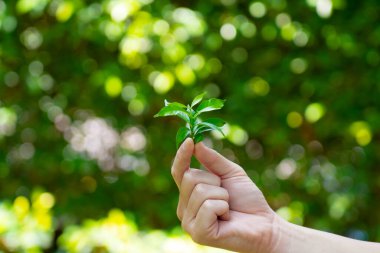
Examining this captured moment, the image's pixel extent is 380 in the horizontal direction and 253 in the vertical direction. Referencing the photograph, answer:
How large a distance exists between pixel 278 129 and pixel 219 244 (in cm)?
207

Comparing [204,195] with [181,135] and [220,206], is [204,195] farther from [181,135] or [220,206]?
[181,135]

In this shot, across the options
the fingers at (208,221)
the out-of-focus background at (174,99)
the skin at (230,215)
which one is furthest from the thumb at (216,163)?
the out-of-focus background at (174,99)

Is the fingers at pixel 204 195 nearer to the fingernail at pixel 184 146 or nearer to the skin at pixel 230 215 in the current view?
the skin at pixel 230 215

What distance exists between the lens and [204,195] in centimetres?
189

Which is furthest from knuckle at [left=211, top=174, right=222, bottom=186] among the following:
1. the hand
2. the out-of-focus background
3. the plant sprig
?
the out-of-focus background

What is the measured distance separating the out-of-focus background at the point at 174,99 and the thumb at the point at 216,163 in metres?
1.51

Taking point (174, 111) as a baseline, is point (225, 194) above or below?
below

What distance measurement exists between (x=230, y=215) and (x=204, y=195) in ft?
0.39

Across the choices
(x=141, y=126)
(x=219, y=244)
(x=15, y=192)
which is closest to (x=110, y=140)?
(x=141, y=126)

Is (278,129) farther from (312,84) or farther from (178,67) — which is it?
(178,67)

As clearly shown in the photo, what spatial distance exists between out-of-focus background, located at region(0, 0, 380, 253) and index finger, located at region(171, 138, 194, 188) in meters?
1.50

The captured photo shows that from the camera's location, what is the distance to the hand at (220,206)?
1.90 meters

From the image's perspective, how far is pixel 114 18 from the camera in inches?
130

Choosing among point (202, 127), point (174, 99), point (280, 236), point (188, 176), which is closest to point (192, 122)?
point (202, 127)
